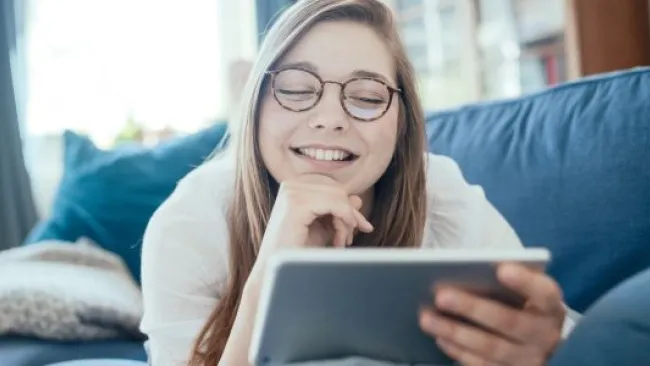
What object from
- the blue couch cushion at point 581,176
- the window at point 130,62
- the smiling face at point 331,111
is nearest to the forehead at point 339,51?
the smiling face at point 331,111

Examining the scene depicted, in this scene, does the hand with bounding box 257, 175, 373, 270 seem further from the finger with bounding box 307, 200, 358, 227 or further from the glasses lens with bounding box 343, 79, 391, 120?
the glasses lens with bounding box 343, 79, 391, 120

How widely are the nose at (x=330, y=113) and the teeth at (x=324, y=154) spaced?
31 mm

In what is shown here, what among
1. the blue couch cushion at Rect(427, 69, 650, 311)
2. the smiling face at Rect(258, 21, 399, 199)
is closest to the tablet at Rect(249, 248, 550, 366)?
the smiling face at Rect(258, 21, 399, 199)

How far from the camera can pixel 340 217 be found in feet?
2.94

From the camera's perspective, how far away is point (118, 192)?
1723 millimetres

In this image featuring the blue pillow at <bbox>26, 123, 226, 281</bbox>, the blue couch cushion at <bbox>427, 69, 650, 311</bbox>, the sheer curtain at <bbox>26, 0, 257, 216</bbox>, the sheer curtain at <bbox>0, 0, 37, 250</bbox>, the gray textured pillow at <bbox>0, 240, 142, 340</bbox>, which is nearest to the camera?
the blue couch cushion at <bbox>427, 69, 650, 311</bbox>

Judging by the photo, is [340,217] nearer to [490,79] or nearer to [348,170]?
[348,170]

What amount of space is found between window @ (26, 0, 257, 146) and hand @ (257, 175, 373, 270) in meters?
1.86

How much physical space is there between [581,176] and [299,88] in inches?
18.0


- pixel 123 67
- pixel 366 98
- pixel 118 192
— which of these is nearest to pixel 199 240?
pixel 366 98

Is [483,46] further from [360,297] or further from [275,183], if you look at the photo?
[360,297]

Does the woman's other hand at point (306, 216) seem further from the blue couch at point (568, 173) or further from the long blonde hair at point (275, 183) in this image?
the blue couch at point (568, 173)

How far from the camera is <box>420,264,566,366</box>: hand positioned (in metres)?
0.69

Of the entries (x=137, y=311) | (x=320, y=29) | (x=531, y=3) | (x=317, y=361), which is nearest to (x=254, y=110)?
(x=320, y=29)
